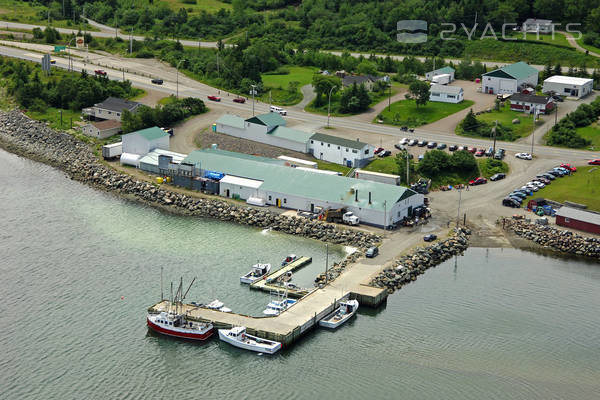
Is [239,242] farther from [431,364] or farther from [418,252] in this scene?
[431,364]

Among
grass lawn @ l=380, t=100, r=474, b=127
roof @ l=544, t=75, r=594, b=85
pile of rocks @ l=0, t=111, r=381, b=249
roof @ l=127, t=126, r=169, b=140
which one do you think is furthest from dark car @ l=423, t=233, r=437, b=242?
roof @ l=544, t=75, r=594, b=85

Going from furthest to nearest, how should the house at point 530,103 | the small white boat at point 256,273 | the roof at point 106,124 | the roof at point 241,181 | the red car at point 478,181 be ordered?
the house at point 530,103
the roof at point 106,124
the red car at point 478,181
the roof at point 241,181
the small white boat at point 256,273

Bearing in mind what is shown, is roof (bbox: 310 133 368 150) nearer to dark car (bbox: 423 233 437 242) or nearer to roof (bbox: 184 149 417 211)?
roof (bbox: 184 149 417 211)

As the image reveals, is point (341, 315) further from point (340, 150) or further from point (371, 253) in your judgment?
point (340, 150)

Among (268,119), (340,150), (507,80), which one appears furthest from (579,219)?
(507,80)

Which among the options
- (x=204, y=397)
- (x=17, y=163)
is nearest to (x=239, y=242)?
(x=204, y=397)

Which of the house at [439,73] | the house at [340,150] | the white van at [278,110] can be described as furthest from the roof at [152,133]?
the house at [439,73]

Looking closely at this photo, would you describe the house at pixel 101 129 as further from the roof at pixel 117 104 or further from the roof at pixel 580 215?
the roof at pixel 580 215
